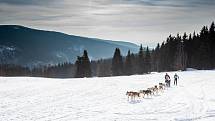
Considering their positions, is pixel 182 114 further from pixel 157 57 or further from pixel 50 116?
pixel 157 57

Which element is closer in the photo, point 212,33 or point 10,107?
point 10,107

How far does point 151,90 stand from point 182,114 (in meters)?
11.9

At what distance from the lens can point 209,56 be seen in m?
86.6

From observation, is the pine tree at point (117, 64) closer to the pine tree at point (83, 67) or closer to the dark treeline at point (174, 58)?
the dark treeline at point (174, 58)

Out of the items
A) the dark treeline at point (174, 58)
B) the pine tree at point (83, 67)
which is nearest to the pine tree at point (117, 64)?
→ the dark treeline at point (174, 58)

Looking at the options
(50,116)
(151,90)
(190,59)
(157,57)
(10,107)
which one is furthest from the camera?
(157,57)

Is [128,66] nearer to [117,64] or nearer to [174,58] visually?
[117,64]

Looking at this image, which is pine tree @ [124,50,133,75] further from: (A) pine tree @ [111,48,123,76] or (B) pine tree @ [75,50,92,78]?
(B) pine tree @ [75,50,92,78]

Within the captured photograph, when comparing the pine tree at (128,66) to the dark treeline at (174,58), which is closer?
the dark treeline at (174,58)

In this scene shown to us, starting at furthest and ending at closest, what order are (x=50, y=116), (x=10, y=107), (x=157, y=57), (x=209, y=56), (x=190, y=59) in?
(x=157, y=57), (x=190, y=59), (x=209, y=56), (x=10, y=107), (x=50, y=116)

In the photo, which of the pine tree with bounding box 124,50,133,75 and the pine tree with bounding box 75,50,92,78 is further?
the pine tree with bounding box 124,50,133,75

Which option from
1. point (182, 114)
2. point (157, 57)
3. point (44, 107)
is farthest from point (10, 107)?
point (157, 57)

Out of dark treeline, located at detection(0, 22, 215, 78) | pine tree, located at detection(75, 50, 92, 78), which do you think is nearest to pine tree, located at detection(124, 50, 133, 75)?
dark treeline, located at detection(0, 22, 215, 78)

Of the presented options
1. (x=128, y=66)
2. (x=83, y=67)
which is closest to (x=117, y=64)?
(x=128, y=66)
